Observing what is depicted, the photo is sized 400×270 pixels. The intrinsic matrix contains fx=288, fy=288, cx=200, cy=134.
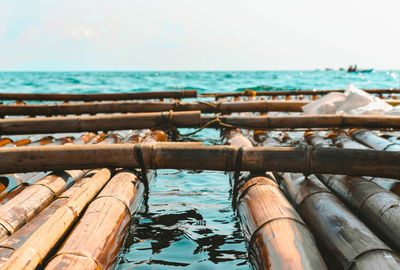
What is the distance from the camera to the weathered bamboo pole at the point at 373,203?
8.41 ft

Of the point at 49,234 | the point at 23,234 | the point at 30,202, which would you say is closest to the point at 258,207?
the point at 49,234

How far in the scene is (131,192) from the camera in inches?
137

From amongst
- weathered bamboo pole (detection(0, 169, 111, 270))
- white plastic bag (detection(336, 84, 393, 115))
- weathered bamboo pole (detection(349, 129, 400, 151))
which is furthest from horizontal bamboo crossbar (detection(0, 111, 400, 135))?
weathered bamboo pole (detection(0, 169, 111, 270))

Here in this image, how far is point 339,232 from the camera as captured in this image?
2504 millimetres

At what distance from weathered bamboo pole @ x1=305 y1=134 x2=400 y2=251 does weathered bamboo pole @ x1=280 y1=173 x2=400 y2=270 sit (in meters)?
0.25

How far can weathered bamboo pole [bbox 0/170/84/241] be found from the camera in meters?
2.79

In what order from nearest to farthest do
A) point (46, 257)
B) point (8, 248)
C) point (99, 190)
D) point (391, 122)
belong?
point (46, 257), point (8, 248), point (99, 190), point (391, 122)

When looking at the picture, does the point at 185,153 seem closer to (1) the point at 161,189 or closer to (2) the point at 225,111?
(1) the point at 161,189

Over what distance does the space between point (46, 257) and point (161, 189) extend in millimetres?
3247

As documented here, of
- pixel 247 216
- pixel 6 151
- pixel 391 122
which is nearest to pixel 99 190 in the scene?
pixel 6 151

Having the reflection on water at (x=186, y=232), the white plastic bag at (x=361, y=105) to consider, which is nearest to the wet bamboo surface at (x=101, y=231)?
the reflection on water at (x=186, y=232)

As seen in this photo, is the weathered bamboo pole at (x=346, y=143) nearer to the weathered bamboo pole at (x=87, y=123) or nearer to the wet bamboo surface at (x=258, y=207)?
the wet bamboo surface at (x=258, y=207)

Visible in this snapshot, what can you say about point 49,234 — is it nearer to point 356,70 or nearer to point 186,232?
point 186,232

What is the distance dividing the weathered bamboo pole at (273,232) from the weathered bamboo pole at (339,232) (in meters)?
0.20
